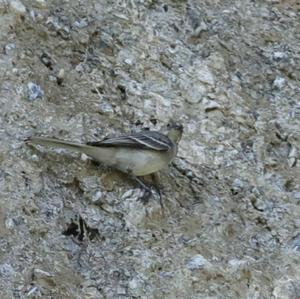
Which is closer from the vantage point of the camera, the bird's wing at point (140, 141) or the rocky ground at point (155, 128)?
the rocky ground at point (155, 128)

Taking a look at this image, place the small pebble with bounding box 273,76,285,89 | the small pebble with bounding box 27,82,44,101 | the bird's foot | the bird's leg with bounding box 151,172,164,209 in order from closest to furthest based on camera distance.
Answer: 1. the bird's foot
2. the bird's leg with bounding box 151,172,164,209
3. the small pebble with bounding box 27,82,44,101
4. the small pebble with bounding box 273,76,285,89

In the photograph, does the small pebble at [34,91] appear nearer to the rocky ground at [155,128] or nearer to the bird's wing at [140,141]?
the rocky ground at [155,128]

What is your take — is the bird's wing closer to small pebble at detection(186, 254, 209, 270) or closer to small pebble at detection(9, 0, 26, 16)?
small pebble at detection(186, 254, 209, 270)

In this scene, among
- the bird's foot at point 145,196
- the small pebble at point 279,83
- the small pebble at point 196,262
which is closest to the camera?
the small pebble at point 196,262

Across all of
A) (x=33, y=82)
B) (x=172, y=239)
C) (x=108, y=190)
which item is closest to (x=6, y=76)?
(x=33, y=82)

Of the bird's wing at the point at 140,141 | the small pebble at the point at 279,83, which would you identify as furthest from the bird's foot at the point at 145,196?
the small pebble at the point at 279,83

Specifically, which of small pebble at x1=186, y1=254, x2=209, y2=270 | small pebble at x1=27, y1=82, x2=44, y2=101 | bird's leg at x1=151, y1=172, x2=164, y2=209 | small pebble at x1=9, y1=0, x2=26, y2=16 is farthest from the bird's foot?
small pebble at x1=9, y1=0, x2=26, y2=16

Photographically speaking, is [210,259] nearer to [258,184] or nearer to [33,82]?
[258,184]

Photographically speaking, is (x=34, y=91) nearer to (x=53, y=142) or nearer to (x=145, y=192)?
(x=53, y=142)

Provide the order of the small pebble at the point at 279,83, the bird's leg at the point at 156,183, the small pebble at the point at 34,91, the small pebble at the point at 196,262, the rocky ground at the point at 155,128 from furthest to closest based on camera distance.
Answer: the small pebble at the point at 279,83, the small pebble at the point at 34,91, the bird's leg at the point at 156,183, the small pebble at the point at 196,262, the rocky ground at the point at 155,128
